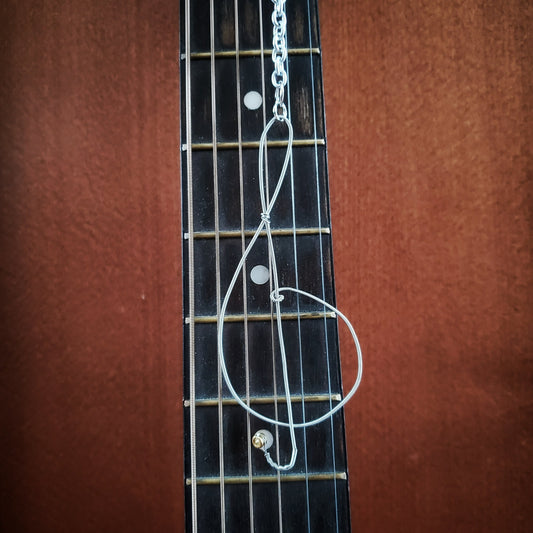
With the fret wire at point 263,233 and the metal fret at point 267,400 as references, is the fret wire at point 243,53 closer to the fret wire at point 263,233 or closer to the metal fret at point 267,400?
the fret wire at point 263,233

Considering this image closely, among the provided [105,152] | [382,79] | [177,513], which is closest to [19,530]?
[177,513]

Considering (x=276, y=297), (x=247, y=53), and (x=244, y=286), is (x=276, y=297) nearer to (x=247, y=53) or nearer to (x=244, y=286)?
(x=244, y=286)

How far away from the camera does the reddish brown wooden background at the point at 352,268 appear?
2.55ft

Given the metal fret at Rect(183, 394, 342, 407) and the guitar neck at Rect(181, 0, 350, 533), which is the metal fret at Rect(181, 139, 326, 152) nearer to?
the guitar neck at Rect(181, 0, 350, 533)

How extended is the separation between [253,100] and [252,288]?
0.69 ft

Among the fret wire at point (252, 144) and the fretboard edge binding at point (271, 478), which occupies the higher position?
the fret wire at point (252, 144)

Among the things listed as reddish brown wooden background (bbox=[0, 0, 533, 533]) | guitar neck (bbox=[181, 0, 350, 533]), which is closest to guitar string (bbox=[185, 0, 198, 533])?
guitar neck (bbox=[181, 0, 350, 533])

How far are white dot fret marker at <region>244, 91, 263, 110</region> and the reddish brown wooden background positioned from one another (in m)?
0.21

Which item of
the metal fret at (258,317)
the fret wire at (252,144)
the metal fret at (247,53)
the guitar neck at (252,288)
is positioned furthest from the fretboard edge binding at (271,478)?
the metal fret at (247,53)

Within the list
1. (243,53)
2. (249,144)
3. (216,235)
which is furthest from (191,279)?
(243,53)

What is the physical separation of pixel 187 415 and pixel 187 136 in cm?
30

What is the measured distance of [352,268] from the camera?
79cm

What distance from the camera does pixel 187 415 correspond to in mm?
602

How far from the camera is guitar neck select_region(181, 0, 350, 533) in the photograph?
59 cm
